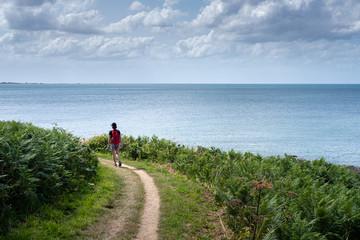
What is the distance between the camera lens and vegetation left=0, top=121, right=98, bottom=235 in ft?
24.6

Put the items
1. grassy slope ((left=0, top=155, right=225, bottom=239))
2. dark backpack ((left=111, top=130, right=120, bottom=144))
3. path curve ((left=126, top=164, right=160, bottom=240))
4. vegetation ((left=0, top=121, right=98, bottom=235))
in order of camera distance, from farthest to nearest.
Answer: dark backpack ((left=111, top=130, right=120, bottom=144)), path curve ((left=126, top=164, right=160, bottom=240)), vegetation ((left=0, top=121, right=98, bottom=235)), grassy slope ((left=0, top=155, right=225, bottom=239))

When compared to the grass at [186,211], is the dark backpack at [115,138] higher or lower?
higher

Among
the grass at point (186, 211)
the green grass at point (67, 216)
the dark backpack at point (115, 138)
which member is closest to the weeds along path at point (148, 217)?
the grass at point (186, 211)

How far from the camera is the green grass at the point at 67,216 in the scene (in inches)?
268

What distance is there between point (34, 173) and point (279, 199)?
25.6 ft

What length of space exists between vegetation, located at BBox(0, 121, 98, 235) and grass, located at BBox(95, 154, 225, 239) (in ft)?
11.1

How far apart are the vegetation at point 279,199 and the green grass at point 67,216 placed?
398 cm

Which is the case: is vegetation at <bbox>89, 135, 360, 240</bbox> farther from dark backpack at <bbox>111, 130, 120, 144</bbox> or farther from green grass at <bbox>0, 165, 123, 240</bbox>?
green grass at <bbox>0, 165, 123, 240</bbox>

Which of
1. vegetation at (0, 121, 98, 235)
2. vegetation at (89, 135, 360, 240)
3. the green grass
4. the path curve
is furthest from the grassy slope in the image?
vegetation at (89, 135, 360, 240)

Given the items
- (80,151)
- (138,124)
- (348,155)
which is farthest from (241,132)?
(80,151)

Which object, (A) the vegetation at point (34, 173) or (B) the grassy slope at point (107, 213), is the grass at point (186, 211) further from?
(A) the vegetation at point (34, 173)

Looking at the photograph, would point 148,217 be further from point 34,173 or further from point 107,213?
point 34,173

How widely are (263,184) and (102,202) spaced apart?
5.85 metres

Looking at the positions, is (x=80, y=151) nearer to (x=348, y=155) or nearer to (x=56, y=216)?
(x=56, y=216)
